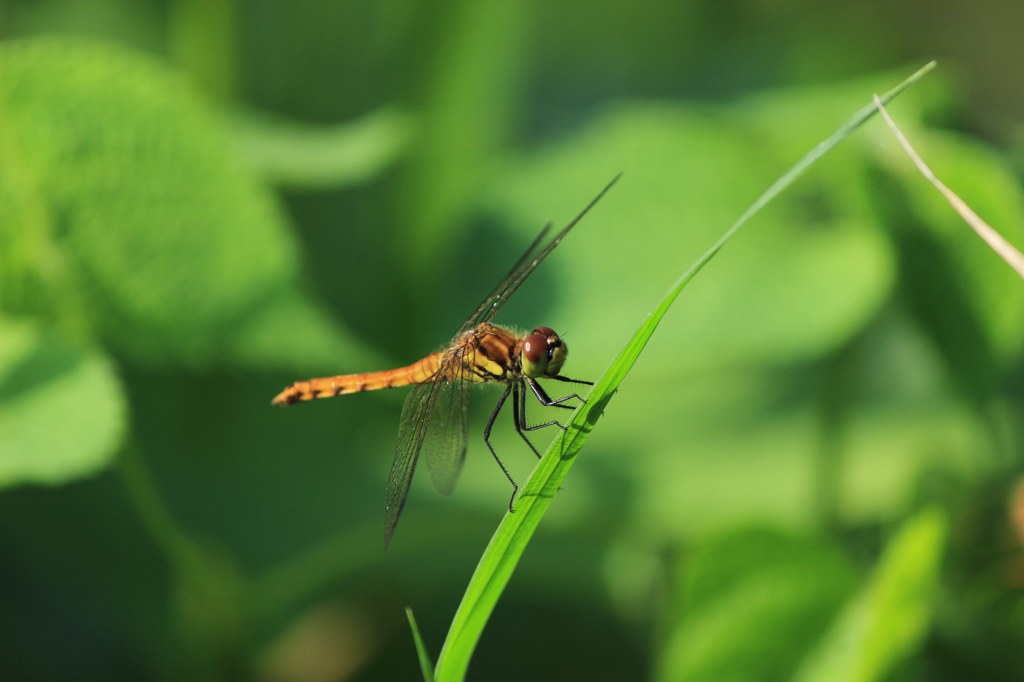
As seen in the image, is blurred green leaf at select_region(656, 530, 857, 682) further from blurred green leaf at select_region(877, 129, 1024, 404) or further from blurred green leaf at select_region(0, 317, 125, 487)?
blurred green leaf at select_region(0, 317, 125, 487)

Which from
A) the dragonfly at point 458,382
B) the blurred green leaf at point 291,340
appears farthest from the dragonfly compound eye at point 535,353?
the blurred green leaf at point 291,340

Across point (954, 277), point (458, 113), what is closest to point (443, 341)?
point (458, 113)

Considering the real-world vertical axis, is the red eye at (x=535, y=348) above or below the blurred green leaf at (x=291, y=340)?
above

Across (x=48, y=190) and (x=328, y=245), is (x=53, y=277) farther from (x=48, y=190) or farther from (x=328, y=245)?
(x=328, y=245)

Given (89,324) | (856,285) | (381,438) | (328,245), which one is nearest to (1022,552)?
(856,285)

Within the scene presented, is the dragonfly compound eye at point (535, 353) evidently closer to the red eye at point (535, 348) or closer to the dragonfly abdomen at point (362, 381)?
the red eye at point (535, 348)

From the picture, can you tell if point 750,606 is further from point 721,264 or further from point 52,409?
point 52,409
